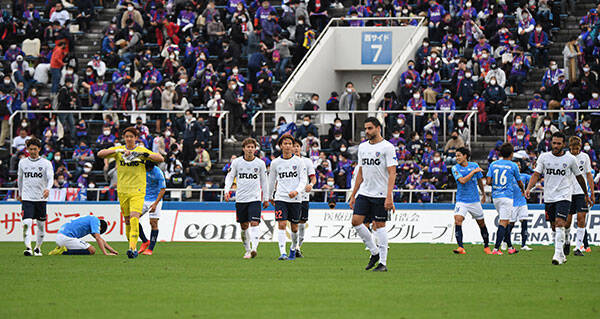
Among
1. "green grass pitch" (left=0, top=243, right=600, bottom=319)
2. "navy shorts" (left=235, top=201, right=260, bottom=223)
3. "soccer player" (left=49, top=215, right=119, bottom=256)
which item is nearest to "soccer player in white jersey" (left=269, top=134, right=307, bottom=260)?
"navy shorts" (left=235, top=201, right=260, bottom=223)

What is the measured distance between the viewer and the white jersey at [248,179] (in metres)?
19.3

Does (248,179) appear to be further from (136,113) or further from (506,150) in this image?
(136,113)

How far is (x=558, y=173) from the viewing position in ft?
60.0

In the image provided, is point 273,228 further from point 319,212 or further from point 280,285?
point 280,285

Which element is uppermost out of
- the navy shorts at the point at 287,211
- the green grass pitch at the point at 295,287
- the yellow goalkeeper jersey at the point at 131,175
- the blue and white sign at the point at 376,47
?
the blue and white sign at the point at 376,47

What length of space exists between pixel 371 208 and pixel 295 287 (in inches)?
112

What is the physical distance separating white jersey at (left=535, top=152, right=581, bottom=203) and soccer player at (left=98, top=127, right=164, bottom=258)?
278 inches

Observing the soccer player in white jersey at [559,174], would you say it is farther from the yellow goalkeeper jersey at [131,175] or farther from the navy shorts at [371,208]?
the yellow goalkeeper jersey at [131,175]

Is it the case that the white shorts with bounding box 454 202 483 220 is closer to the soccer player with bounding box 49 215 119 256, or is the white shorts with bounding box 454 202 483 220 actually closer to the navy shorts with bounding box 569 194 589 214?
the navy shorts with bounding box 569 194 589 214

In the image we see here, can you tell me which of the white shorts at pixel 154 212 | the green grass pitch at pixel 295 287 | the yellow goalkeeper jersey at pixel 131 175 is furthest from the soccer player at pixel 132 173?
the white shorts at pixel 154 212

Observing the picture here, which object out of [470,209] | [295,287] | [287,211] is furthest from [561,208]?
[295,287]

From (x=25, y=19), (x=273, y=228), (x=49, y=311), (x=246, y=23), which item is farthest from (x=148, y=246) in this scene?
(x=25, y=19)

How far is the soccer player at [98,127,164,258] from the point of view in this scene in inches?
730

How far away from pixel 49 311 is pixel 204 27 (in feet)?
96.5
